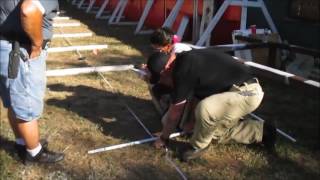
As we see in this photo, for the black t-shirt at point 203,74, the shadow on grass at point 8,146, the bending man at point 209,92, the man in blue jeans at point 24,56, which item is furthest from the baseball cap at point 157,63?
the shadow on grass at point 8,146

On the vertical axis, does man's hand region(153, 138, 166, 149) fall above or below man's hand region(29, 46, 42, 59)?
below

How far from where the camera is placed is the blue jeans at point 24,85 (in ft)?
10.5

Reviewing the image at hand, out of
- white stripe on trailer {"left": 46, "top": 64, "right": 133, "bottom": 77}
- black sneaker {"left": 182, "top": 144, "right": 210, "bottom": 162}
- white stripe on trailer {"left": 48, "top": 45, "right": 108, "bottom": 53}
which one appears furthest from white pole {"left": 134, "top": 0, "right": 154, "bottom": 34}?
black sneaker {"left": 182, "top": 144, "right": 210, "bottom": 162}

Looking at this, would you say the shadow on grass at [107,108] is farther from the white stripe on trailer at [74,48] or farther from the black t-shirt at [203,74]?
the white stripe on trailer at [74,48]

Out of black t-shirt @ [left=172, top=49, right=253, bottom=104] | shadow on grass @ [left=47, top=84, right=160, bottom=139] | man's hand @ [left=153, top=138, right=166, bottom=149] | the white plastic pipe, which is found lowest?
the white plastic pipe

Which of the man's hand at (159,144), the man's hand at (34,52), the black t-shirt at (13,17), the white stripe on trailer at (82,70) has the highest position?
the black t-shirt at (13,17)

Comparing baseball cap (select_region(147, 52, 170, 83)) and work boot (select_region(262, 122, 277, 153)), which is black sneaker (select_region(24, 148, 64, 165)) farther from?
work boot (select_region(262, 122, 277, 153))

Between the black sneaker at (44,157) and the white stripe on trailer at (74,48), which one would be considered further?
the white stripe on trailer at (74,48)

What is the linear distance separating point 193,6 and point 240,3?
159cm

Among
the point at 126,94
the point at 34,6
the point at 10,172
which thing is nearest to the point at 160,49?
the point at 34,6

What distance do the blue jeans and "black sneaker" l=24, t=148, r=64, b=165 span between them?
0.44 meters

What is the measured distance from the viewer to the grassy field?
3.61m

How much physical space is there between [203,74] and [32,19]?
139cm

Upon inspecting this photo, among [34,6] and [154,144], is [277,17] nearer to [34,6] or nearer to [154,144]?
[154,144]
